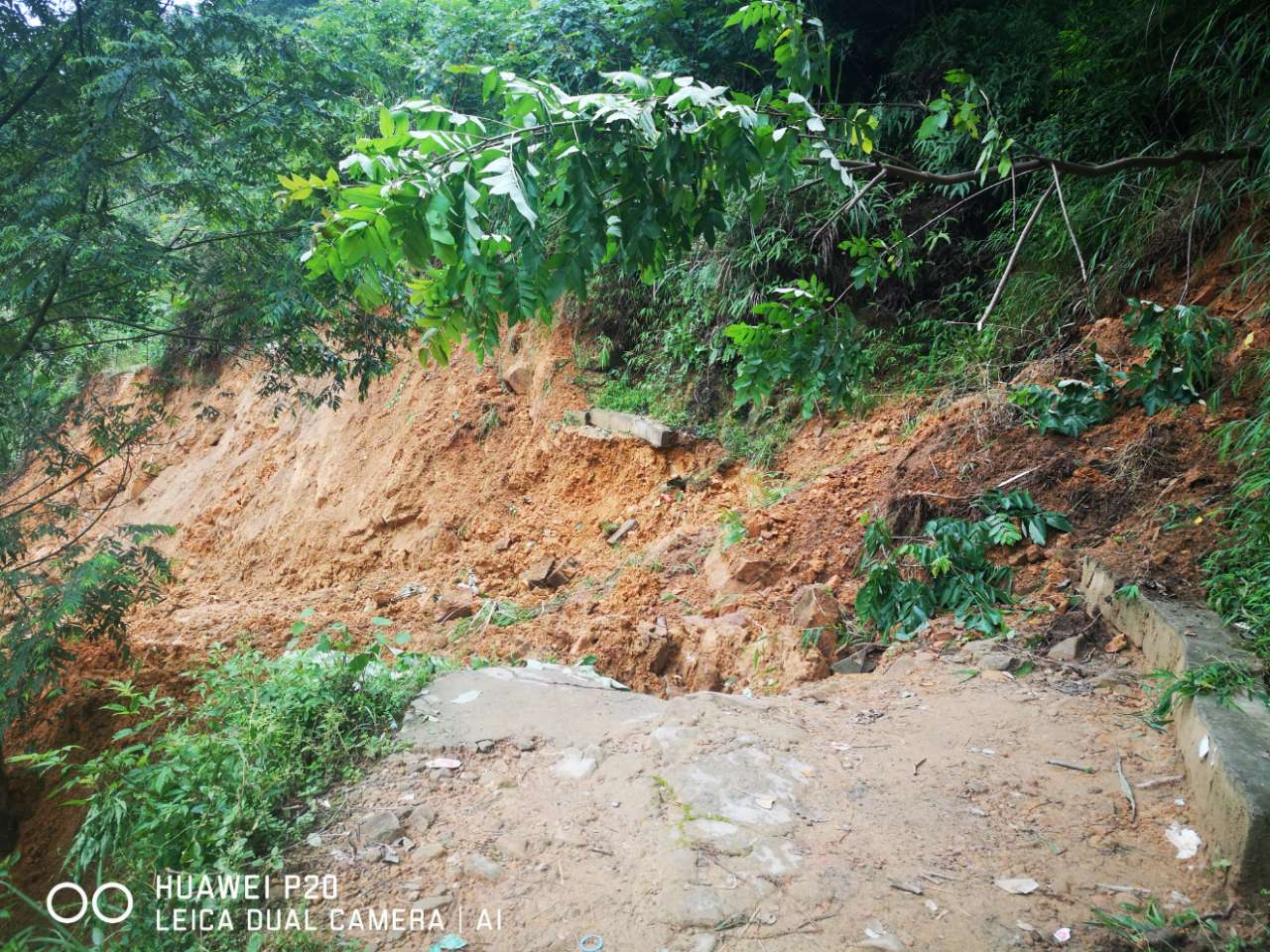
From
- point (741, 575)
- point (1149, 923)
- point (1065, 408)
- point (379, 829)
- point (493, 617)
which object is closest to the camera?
point (1149, 923)

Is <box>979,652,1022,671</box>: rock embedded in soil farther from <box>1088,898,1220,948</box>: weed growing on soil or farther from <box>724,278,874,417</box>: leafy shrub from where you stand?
<box>1088,898,1220,948</box>: weed growing on soil

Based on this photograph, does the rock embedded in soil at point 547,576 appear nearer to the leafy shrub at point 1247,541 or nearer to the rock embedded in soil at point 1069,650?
the rock embedded in soil at point 1069,650

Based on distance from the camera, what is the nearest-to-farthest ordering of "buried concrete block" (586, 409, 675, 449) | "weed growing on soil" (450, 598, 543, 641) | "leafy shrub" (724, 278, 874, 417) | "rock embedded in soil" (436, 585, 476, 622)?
"leafy shrub" (724, 278, 874, 417), "weed growing on soil" (450, 598, 543, 641), "rock embedded in soil" (436, 585, 476, 622), "buried concrete block" (586, 409, 675, 449)

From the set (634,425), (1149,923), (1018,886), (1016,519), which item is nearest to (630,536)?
(634,425)

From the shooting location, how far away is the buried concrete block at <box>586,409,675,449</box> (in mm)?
7195

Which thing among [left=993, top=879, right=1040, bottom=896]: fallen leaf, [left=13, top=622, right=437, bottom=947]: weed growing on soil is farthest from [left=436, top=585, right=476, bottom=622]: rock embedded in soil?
[left=993, top=879, right=1040, bottom=896]: fallen leaf

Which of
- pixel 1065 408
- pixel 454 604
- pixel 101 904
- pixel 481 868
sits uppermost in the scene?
pixel 101 904

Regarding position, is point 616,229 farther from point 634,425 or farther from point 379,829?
point 634,425

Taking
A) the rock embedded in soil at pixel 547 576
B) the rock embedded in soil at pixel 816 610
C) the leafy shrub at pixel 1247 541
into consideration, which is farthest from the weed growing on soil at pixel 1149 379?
the rock embedded in soil at pixel 547 576

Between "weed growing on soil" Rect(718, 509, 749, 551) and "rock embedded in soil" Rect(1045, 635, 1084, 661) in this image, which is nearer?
"rock embedded in soil" Rect(1045, 635, 1084, 661)

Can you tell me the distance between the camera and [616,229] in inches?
88.2

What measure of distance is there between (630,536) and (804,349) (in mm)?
3585

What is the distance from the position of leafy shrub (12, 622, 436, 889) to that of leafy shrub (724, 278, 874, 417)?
6.98ft

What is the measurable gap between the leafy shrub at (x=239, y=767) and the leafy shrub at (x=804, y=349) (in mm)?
2128
